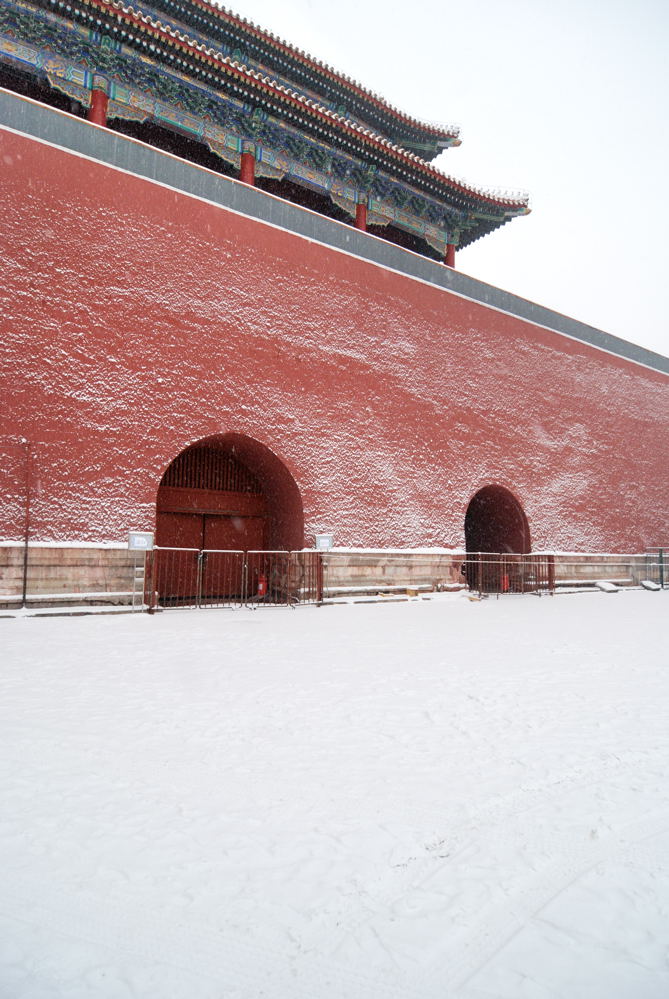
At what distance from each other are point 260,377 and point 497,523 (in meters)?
6.73

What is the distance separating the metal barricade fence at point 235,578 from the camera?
30.4ft

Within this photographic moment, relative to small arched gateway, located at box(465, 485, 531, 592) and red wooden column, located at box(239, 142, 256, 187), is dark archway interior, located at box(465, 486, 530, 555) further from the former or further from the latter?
red wooden column, located at box(239, 142, 256, 187)

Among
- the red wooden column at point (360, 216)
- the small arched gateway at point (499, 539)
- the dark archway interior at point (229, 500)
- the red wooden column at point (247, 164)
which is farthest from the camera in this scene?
the small arched gateway at point (499, 539)

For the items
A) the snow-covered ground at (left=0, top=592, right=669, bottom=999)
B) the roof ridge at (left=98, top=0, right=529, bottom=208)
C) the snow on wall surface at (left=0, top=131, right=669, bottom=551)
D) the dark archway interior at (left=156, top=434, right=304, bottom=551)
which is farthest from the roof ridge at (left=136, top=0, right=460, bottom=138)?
the snow-covered ground at (left=0, top=592, right=669, bottom=999)

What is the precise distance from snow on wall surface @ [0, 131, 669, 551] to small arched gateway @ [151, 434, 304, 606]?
0.63m

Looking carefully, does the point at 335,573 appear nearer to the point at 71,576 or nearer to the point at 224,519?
the point at 224,519

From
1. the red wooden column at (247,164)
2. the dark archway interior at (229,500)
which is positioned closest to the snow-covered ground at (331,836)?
the dark archway interior at (229,500)

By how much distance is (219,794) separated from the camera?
86.7 inches

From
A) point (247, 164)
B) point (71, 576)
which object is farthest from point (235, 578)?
point (247, 164)

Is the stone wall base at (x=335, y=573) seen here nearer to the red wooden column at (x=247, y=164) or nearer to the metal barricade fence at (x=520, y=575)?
the metal barricade fence at (x=520, y=575)

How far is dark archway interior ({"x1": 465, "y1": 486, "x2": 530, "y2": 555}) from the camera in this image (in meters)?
12.5

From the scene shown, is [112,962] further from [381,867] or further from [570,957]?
[570,957]

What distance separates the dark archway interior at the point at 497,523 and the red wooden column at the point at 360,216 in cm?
586

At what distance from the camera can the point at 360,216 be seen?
1187cm
